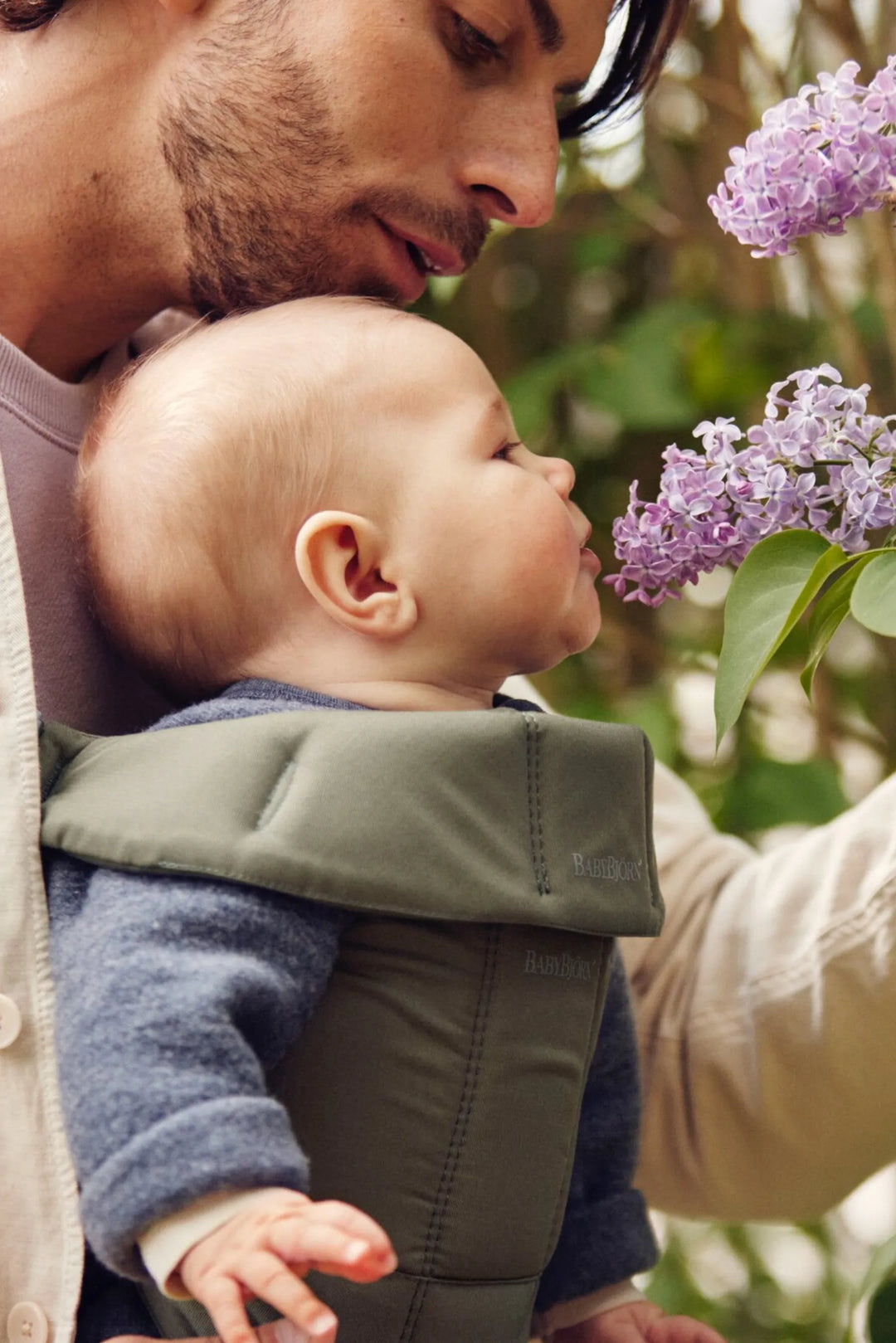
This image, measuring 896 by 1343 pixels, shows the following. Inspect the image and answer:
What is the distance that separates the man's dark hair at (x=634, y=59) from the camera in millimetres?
1456

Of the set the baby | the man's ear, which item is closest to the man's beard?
the baby

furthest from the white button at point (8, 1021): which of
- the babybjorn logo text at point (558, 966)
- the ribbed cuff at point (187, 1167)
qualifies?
the babybjorn logo text at point (558, 966)

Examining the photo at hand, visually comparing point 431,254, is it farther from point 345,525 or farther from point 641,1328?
point 641,1328

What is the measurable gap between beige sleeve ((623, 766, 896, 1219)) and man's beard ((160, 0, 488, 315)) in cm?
53

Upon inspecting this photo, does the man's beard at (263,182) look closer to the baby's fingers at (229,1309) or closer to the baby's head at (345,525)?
the baby's head at (345,525)

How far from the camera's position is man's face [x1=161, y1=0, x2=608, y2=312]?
1159 millimetres

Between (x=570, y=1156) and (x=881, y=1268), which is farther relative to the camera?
(x=881, y=1268)

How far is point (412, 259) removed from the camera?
122 cm

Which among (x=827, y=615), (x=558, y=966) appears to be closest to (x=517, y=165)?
(x=827, y=615)

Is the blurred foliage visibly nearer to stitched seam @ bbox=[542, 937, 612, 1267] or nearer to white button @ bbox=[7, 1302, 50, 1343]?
stitched seam @ bbox=[542, 937, 612, 1267]

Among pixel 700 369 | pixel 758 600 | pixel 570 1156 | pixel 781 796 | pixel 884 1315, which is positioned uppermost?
pixel 758 600

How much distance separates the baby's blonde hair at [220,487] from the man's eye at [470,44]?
0.38 meters

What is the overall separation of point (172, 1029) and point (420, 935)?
0.53 feet

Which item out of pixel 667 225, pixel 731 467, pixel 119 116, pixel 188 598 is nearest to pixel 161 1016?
pixel 188 598
